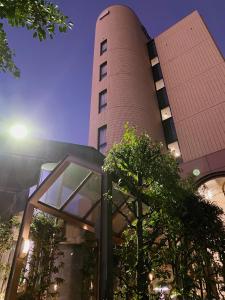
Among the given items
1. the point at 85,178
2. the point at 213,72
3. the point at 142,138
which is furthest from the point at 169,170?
the point at 213,72

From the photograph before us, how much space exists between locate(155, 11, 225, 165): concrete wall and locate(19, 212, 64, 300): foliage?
26.8ft

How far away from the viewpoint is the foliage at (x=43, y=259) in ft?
30.8

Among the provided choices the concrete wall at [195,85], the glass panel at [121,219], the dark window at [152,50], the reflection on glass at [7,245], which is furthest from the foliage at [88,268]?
the dark window at [152,50]

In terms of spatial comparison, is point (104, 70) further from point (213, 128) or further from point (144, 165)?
point (144, 165)

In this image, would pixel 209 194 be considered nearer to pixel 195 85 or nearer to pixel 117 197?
pixel 117 197

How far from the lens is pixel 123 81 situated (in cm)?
1888

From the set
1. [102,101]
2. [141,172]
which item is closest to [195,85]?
[102,101]

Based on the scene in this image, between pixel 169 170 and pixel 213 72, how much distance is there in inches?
470

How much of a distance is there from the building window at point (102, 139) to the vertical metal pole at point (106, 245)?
963 centimetres

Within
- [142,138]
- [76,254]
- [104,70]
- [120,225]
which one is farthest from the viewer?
[104,70]

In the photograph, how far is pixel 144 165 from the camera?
6520 mm

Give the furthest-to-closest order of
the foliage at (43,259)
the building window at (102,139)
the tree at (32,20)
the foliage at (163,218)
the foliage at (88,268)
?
the building window at (102,139) < the foliage at (88,268) < the foliage at (43,259) < the foliage at (163,218) < the tree at (32,20)

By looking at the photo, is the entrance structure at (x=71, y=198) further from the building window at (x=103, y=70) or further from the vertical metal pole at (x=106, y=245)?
the building window at (x=103, y=70)

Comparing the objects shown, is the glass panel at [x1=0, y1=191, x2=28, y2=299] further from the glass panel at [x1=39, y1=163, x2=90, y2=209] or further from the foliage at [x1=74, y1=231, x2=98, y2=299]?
the foliage at [x1=74, y1=231, x2=98, y2=299]
